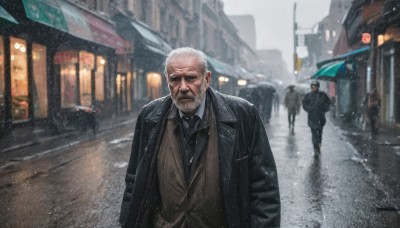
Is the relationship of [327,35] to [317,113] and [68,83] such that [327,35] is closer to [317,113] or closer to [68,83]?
[68,83]

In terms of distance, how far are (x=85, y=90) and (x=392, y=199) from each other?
17.1m

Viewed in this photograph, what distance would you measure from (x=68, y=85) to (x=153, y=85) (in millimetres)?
13650

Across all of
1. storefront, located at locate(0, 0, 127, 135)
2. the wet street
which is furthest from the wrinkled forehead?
storefront, located at locate(0, 0, 127, 135)

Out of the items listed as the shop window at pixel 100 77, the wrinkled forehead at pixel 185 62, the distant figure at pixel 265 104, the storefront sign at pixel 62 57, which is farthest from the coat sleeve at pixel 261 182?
the shop window at pixel 100 77

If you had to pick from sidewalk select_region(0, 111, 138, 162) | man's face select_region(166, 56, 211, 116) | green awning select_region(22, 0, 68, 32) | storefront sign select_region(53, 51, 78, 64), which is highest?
green awning select_region(22, 0, 68, 32)

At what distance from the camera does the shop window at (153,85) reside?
104ft

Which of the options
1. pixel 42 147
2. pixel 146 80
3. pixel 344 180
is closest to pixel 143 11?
pixel 146 80

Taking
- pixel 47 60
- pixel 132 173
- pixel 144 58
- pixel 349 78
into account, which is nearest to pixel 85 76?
pixel 47 60

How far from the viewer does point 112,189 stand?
7379mm

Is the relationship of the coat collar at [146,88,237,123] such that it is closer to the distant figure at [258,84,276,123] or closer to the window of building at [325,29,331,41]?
the distant figure at [258,84,276,123]

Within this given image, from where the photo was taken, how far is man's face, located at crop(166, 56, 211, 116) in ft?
8.59

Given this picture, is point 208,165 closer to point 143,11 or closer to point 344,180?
point 344,180

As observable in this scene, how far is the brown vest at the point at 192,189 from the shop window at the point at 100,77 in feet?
69.0

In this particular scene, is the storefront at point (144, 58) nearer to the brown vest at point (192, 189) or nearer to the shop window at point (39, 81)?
the shop window at point (39, 81)
